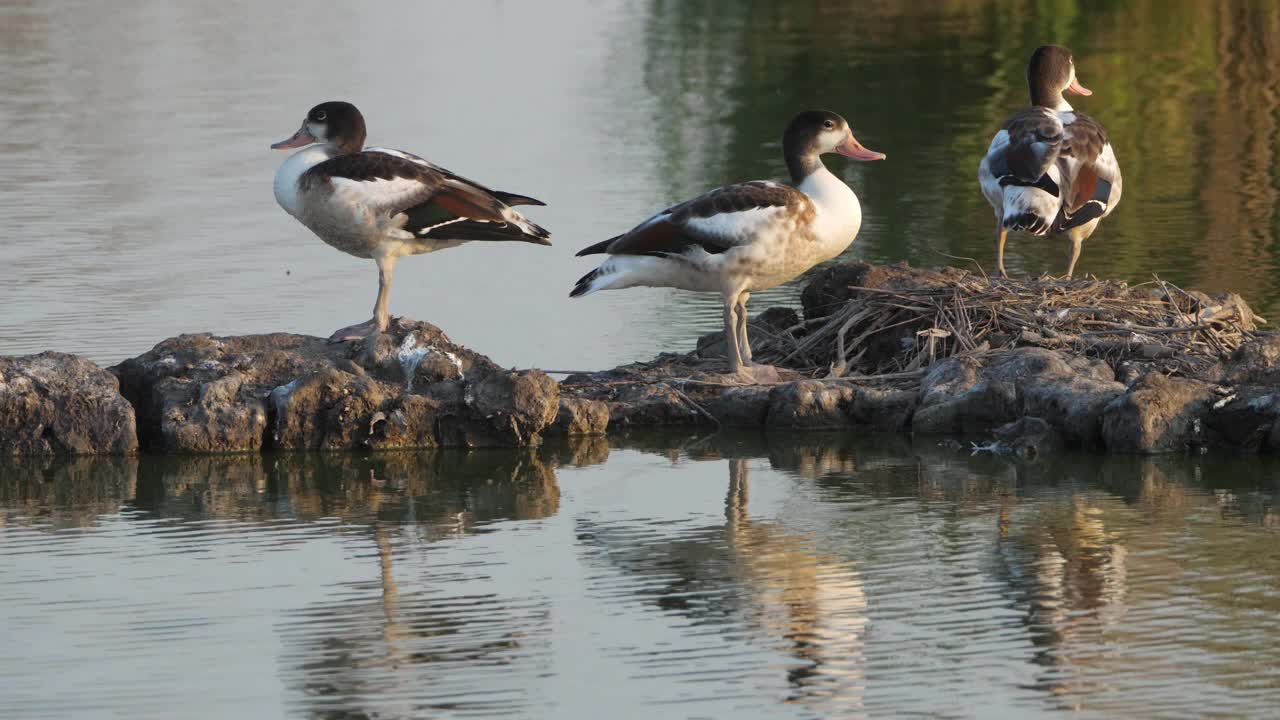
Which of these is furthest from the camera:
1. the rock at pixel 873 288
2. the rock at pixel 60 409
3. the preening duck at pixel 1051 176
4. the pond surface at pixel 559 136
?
the pond surface at pixel 559 136

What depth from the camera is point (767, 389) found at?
1164 centimetres

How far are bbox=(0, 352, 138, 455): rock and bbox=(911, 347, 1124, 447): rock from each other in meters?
4.08

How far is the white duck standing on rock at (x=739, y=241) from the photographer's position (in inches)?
455

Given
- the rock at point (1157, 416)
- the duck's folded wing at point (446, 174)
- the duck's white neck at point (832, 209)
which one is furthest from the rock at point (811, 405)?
the duck's folded wing at point (446, 174)

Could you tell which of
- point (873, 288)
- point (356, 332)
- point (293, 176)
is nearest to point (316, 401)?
point (356, 332)

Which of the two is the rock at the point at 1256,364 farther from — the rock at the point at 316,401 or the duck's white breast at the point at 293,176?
the duck's white breast at the point at 293,176

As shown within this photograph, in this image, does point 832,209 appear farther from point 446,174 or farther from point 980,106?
point 980,106

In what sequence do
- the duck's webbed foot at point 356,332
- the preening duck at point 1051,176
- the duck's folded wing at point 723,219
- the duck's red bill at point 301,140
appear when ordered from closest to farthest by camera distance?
the duck's folded wing at point 723,219, the duck's webbed foot at point 356,332, the duck's red bill at point 301,140, the preening duck at point 1051,176

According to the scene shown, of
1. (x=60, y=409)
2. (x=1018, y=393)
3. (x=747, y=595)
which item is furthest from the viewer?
(x=1018, y=393)

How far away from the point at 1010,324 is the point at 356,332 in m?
3.55

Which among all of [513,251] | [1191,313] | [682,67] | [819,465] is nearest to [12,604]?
[819,465]

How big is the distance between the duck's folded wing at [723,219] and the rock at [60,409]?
2595 mm

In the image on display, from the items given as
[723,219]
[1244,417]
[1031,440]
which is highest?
[723,219]

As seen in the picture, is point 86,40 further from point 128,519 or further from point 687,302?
point 128,519
